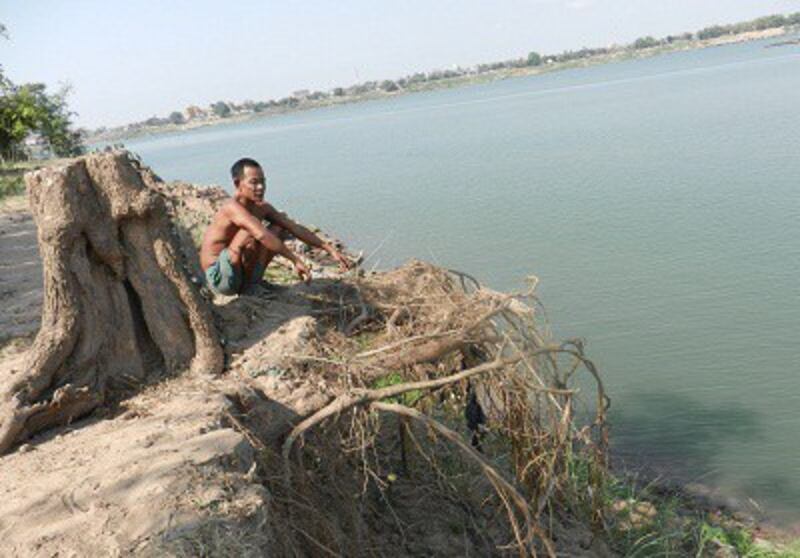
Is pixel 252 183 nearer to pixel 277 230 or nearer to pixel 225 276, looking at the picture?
pixel 277 230

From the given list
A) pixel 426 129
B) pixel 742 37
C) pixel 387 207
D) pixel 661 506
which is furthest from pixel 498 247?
pixel 742 37

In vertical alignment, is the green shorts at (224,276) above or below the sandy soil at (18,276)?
above

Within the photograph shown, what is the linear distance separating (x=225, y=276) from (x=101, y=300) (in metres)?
1.00

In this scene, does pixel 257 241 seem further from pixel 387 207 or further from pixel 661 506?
pixel 387 207

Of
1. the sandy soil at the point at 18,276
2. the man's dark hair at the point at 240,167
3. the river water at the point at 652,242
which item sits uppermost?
the man's dark hair at the point at 240,167

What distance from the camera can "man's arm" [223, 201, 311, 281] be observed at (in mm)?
4715

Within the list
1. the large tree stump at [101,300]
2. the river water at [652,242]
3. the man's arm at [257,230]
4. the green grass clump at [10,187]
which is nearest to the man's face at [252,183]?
the man's arm at [257,230]

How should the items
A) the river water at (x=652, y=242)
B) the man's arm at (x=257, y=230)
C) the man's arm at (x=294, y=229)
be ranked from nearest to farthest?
the man's arm at (x=257, y=230) → the man's arm at (x=294, y=229) → the river water at (x=652, y=242)

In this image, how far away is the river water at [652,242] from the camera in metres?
8.23

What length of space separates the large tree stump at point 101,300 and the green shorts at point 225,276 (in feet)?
2.07

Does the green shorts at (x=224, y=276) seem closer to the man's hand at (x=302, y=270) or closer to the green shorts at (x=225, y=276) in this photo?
the green shorts at (x=225, y=276)

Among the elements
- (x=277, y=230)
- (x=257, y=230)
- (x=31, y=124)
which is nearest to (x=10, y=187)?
(x=31, y=124)

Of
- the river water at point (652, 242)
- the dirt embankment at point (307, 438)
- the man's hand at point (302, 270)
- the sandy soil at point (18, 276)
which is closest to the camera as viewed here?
the dirt embankment at point (307, 438)

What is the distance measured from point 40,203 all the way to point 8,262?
9.18 m
